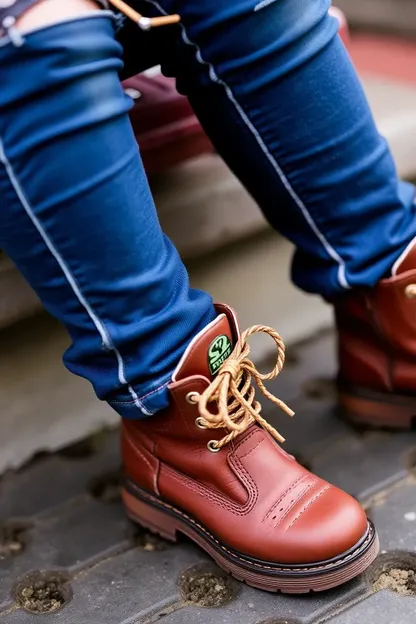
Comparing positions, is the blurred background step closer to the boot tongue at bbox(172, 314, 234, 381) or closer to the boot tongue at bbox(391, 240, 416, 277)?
the boot tongue at bbox(391, 240, 416, 277)

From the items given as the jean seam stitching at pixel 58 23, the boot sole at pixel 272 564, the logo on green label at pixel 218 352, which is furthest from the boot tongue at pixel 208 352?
the jean seam stitching at pixel 58 23

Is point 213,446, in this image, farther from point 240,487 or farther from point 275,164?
point 275,164

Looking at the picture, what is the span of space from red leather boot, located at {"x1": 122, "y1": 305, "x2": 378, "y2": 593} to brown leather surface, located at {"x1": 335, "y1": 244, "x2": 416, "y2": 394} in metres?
0.17

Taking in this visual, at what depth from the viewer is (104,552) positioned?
35.7 inches

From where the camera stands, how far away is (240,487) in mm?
831

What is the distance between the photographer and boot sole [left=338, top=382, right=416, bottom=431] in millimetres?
1040

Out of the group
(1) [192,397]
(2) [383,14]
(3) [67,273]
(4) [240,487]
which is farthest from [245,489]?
(2) [383,14]

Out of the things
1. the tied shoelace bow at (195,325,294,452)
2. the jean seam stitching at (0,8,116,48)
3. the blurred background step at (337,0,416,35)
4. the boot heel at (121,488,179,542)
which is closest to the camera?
the jean seam stitching at (0,8,116,48)

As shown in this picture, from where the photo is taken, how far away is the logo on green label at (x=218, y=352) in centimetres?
81

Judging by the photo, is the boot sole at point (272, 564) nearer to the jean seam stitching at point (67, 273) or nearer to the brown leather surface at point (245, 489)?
the brown leather surface at point (245, 489)

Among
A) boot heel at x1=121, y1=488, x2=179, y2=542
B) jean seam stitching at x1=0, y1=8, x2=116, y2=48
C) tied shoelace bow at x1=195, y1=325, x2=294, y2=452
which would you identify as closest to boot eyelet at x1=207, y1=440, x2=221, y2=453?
tied shoelace bow at x1=195, y1=325, x2=294, y2=452

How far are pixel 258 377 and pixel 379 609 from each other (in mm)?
244

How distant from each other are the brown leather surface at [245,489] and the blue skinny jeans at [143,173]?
0.03 m

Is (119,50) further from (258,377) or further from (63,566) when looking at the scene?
(63,566)
